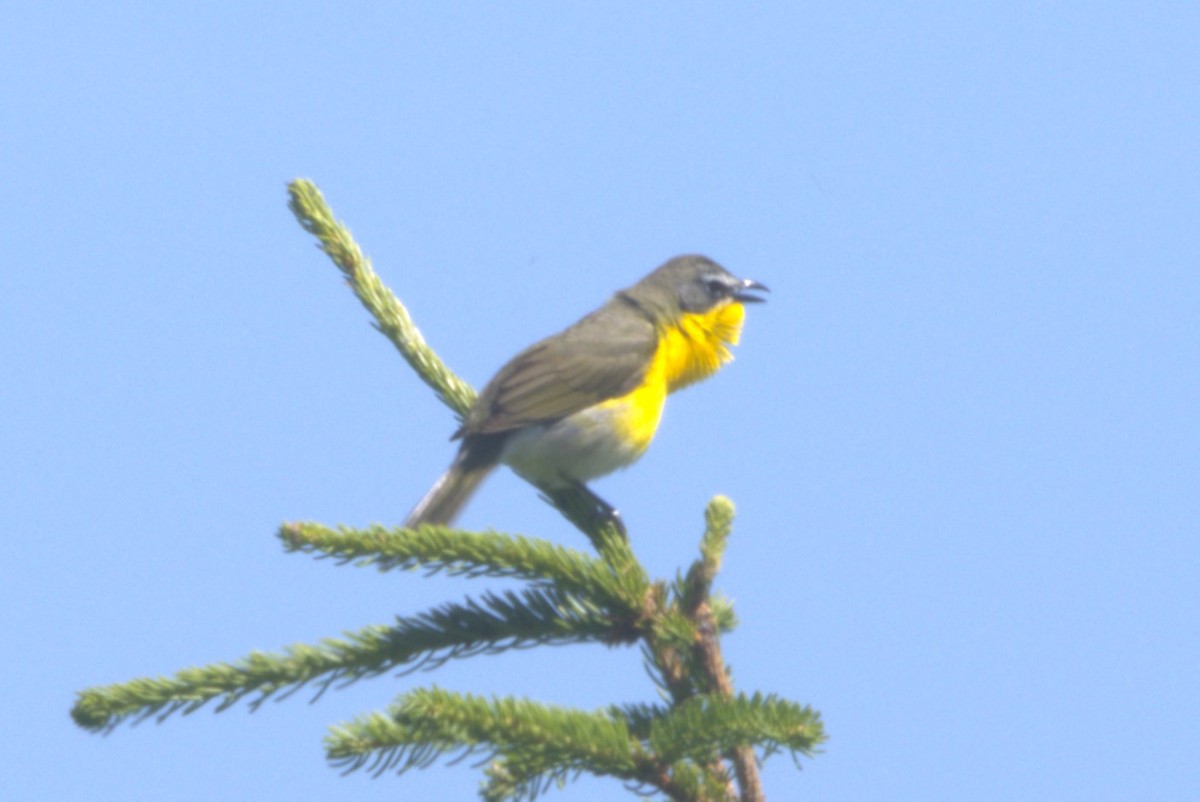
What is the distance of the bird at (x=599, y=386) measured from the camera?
6.67 m

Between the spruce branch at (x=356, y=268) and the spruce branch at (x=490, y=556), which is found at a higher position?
the spruce branch at (x=356, y=268)

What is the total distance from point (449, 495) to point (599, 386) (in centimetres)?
136

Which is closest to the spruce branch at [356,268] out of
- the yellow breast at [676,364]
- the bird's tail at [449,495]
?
the bird's tail at [449,495]

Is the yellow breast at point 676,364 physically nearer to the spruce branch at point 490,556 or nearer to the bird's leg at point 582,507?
the bird's leg at point 582,507

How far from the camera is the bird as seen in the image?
6.67m

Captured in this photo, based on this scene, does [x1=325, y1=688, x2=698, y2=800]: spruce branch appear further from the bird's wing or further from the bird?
the bird's wing

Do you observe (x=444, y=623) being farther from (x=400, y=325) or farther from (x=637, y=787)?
(x=400, y=325)

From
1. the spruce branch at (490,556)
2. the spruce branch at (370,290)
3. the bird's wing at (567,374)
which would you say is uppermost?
the bird's wing at (567,374)

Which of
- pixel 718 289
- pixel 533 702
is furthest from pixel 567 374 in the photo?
pixel 533 702

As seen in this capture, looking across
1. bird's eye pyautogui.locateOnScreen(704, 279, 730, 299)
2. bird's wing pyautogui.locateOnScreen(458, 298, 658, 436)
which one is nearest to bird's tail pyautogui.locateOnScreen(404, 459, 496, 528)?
bird's wing pyautogui.locateOnScreen(458, 298, 658, 436)

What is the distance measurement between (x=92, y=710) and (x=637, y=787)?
4.51ft

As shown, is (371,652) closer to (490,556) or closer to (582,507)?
(490,556)

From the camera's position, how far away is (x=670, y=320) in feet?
27.5

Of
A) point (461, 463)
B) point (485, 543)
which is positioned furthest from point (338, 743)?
point (461, 463)
